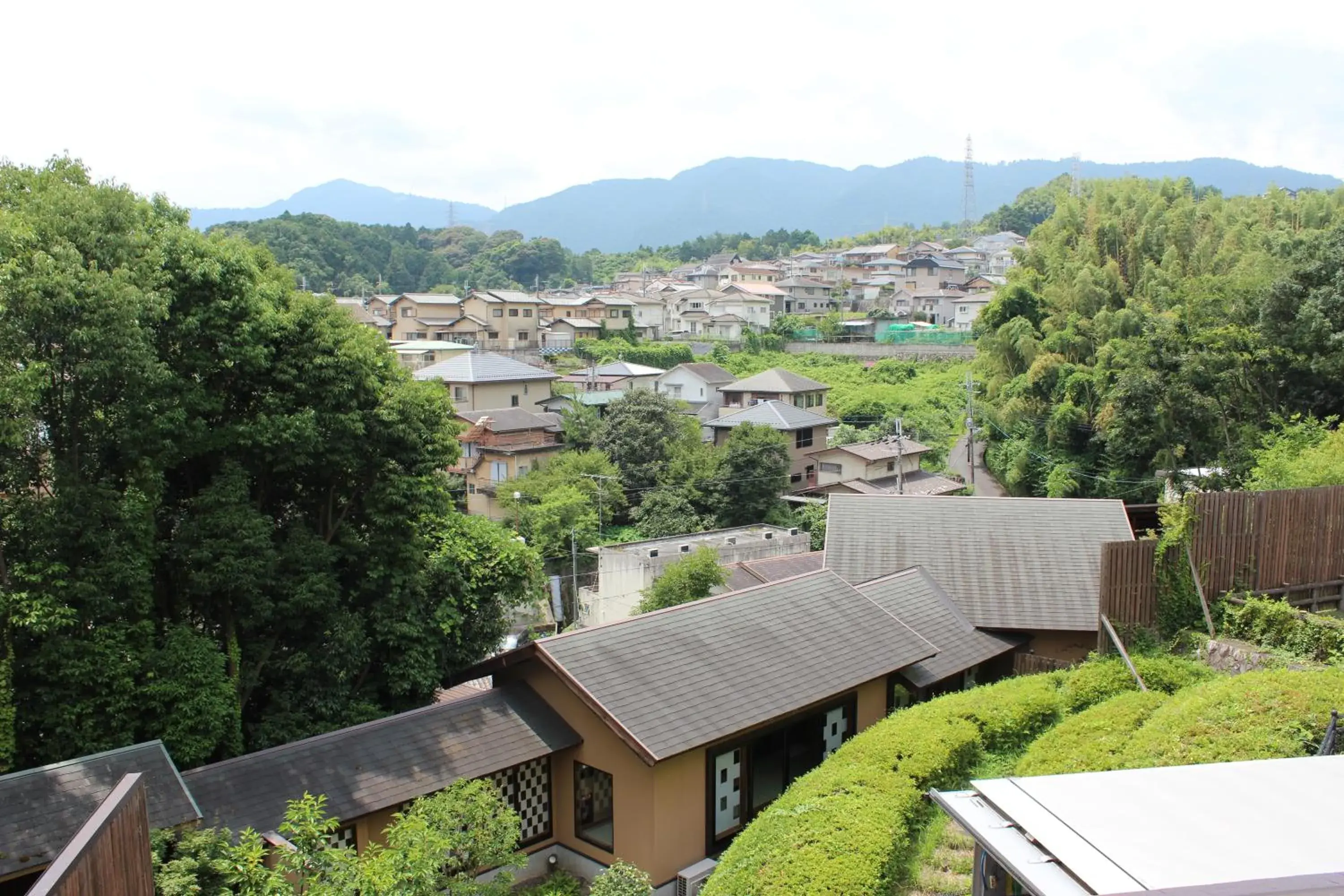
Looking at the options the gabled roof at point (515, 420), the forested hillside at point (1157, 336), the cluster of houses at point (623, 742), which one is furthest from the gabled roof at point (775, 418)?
the cluster of houses at point (623, 742)

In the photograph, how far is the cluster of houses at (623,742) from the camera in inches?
324

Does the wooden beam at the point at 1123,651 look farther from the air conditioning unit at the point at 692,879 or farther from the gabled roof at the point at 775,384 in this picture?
the gabled roof at the point at 775,384

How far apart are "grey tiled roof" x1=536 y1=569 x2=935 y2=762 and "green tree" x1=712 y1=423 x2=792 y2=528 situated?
20168 millimetres

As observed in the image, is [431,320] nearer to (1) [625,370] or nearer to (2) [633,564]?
(1) [625,370]

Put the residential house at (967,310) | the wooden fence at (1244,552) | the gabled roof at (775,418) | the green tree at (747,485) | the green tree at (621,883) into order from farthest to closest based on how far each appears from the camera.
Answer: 1. the residential house at (967,310)
2. the gabled roof at (775,418)
3. the green tree at (747,485)
4. the wooden fence at (1244,552)
5. the green tree at (621,883)

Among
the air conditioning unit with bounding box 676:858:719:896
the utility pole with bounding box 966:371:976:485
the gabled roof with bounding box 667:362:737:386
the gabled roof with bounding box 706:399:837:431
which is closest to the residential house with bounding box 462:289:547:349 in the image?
the gabled roof with bounding box 667:362:737:386

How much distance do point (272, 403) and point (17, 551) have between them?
3.11 meters

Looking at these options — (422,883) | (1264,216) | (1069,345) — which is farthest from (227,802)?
(1264,216)

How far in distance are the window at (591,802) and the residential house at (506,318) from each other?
4917 cm

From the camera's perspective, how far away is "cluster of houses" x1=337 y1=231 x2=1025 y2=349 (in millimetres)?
58688

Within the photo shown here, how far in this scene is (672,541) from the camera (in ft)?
92.0

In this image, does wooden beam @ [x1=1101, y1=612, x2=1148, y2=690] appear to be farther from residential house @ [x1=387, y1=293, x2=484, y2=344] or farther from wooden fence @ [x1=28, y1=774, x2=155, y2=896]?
residential house @ [x1=387, y1=293, x2=484, y2=344]

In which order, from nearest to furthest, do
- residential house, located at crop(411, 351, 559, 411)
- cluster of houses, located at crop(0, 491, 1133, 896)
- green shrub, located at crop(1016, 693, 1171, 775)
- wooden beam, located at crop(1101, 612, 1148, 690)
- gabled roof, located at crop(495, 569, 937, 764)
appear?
green shrub, located at crop(1016, 693, 1171, 775) → cluster of houses, located at crop(0, 491, 1133, 896) → gabled roof, located at crop(495, 569, 937, 764) → wooden beam, located at crop(1101, 612, 1148, 690) → residential house, located at crop(411, 351, 559, 411)

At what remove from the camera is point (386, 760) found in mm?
9078
